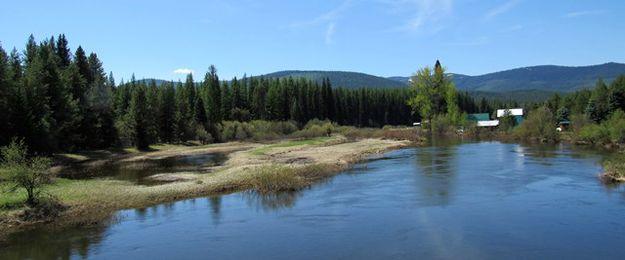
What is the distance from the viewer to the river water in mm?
22234

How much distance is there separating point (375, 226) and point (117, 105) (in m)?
83.0

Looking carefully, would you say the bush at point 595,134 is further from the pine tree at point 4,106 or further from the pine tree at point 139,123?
the pine tree at point 4,106

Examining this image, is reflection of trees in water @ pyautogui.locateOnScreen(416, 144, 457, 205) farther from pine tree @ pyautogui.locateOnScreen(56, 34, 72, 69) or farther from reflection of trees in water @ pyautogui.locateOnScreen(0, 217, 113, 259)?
pine tree @ pyautogui.locateOnScreen(56, 34, 72, 69)

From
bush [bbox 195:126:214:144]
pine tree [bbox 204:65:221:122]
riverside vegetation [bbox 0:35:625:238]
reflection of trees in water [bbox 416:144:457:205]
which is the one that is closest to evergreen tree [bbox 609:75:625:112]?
riverside vegetation [bbox 0:35:625:238]

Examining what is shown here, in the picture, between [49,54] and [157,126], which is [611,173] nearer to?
[49,54]

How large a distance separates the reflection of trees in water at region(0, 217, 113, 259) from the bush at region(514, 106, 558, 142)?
7725 cm

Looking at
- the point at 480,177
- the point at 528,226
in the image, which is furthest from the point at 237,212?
the point at 480,177

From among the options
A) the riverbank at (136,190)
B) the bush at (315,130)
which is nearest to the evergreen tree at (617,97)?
the bush at (315,130)

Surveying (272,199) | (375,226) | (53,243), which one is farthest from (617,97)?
(53,243)

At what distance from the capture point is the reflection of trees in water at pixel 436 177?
34.0 m

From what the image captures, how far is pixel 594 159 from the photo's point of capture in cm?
5506

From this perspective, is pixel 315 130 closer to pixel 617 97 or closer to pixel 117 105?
pixel 117 105

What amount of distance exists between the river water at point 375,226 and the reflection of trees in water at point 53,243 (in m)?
0.05

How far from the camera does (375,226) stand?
2622 cm
